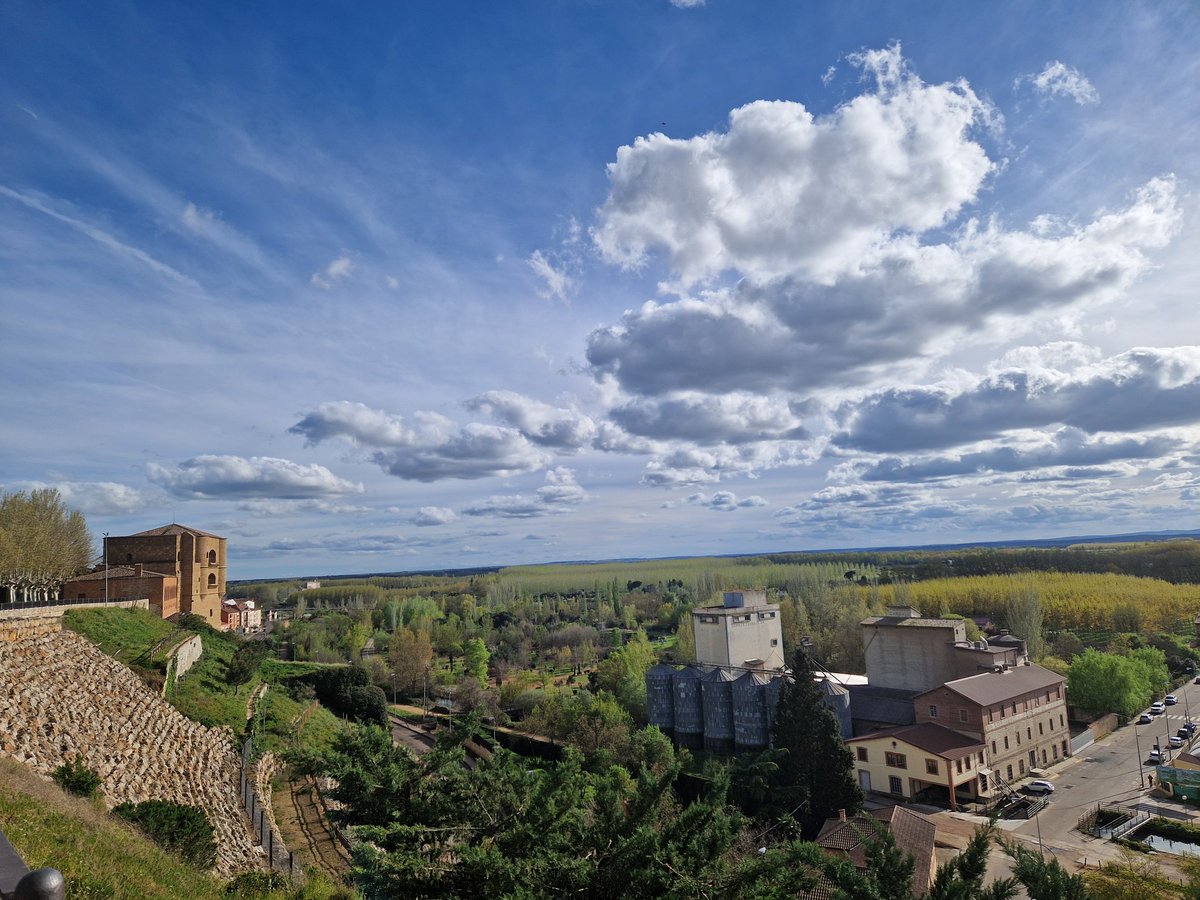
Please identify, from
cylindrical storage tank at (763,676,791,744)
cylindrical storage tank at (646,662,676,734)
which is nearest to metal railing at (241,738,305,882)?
cylindrical storage tank at (646,662,676,734)

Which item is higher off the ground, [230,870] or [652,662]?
[230,870]

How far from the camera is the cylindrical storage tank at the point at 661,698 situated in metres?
40.3

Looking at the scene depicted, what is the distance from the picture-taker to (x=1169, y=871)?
21.6m

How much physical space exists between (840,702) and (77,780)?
32981 millimetres

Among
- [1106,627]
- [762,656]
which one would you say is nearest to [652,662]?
[762,656]

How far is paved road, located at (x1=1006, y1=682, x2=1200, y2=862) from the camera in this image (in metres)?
25.5

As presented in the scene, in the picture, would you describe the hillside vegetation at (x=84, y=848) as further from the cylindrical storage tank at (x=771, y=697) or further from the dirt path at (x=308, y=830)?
the cylindrical storage tank at (x=771, y=697)

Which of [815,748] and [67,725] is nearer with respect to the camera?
[67,725]

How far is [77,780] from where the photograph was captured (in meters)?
13.3

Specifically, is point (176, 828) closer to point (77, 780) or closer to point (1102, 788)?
point (77, 780)

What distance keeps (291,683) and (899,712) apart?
31615mm

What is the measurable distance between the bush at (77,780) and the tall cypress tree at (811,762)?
24400 millimetres

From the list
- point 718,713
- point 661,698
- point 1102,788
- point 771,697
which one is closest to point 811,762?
point 771,697

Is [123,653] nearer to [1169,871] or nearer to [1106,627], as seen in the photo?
[1169,871]
